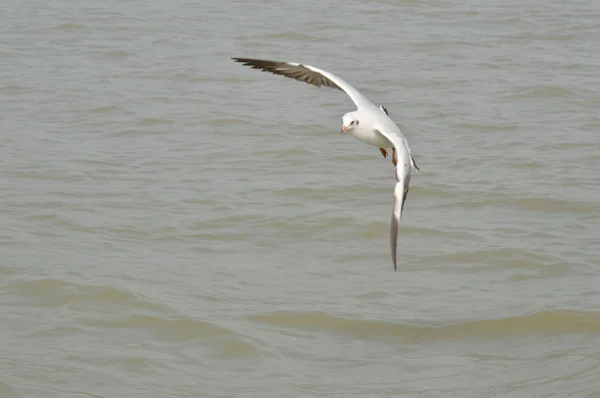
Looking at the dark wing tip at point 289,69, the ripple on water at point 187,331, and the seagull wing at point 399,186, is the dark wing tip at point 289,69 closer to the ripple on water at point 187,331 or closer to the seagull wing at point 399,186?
the seagull wing at point 399,186

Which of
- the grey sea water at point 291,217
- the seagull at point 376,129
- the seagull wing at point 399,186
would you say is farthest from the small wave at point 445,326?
the seagull wing at point 399,186

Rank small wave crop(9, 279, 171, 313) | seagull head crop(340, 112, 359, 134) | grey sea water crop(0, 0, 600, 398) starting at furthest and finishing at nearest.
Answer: small wave crop(9, 279, 171, 313) < grey sea water crop(0, 0, 600, 398) < seagull head crop(340, 112, 359, 134)

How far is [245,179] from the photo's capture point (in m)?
10.1

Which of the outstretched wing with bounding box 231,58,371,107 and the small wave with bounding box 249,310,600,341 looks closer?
the outstretched wing with bounding box 231,58,371,107

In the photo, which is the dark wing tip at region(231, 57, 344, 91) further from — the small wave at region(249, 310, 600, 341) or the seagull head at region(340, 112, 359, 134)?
the small wave at region(249, 310, 600, 341)

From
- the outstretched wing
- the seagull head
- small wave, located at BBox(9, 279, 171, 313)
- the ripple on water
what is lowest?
the ripple on water

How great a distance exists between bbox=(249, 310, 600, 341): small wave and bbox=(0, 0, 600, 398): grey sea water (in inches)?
0.7

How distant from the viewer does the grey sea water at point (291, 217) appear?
6.82 m

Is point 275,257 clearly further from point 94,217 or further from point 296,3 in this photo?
point 296,3

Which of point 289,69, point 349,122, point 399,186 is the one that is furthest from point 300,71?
point 399,186

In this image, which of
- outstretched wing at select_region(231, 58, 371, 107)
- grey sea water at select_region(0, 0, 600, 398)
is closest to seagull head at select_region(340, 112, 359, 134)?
outstretched wing at select_region(231, 58, 371, 107)

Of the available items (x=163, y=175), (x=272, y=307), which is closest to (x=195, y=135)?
(x=163, y=175)

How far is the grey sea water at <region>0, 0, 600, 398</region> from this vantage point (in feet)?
22.4

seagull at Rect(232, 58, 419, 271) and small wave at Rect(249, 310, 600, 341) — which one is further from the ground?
seagull at Rect(232, 58, 419, 271)
